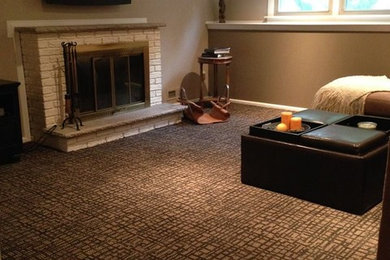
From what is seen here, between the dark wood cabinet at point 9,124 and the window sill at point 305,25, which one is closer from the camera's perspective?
the dark wood cabinet at point 9,124

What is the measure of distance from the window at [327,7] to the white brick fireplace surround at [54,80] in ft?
6.26

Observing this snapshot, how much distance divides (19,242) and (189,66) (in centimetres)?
366

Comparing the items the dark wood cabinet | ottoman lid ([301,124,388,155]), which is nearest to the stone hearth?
the dark wood cabinet

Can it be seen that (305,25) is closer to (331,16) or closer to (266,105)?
(331,16)

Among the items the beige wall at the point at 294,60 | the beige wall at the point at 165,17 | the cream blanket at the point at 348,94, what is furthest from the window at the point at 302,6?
the cream blanket at the point at 348,94

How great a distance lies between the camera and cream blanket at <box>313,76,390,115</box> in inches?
145

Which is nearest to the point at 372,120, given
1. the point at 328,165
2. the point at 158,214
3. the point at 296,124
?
the point at 296,124

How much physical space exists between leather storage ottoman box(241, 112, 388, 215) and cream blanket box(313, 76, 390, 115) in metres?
0.90

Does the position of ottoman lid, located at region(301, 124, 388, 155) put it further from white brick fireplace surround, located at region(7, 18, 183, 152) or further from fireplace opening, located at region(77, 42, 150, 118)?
fireplace opening, located at region(77, 42, 150, 118)

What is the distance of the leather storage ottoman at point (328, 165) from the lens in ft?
8.37

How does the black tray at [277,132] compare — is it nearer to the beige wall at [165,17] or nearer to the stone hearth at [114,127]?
the stone hearth at [114,127]

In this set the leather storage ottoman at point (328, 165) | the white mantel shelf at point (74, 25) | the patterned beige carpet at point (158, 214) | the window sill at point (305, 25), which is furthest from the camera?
the window sill at point (305, 25)

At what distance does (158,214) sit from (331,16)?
3354mm

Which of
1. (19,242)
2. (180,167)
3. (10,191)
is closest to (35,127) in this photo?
(10,191)
